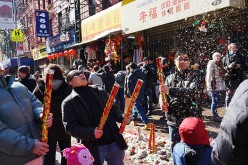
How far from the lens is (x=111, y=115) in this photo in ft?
11.5

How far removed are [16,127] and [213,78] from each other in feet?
17.7

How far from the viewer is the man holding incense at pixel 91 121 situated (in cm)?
328

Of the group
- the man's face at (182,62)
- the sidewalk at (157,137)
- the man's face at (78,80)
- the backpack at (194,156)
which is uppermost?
the man's face at (182,62)

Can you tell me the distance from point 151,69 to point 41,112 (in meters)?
5.99

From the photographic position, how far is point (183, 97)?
3898 mm

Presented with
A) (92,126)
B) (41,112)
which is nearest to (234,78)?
(92,126)

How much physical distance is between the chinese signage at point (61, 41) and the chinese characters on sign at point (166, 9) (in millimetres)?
7690

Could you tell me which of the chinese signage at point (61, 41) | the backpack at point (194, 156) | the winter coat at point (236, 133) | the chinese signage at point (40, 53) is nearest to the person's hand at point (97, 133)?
the backpack at point (194, 156)

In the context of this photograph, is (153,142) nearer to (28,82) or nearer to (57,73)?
(57,73)

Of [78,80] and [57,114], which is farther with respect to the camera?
[57,114]

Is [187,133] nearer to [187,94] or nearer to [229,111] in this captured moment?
[229,111]

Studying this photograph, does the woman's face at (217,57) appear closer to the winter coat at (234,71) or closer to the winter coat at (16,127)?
the winter coat at (234,71)

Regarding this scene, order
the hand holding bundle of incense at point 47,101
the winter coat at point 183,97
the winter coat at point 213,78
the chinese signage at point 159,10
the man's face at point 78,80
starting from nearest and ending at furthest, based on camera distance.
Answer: the hand holding bundle of incense at point 47,101 → the man's face at point 78,80 → the winter coat at point 183,97 → the winter coat at point 213,78 → the chinese signage at point 159,10

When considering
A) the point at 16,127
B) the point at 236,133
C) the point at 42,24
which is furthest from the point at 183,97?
the point at 42,24
